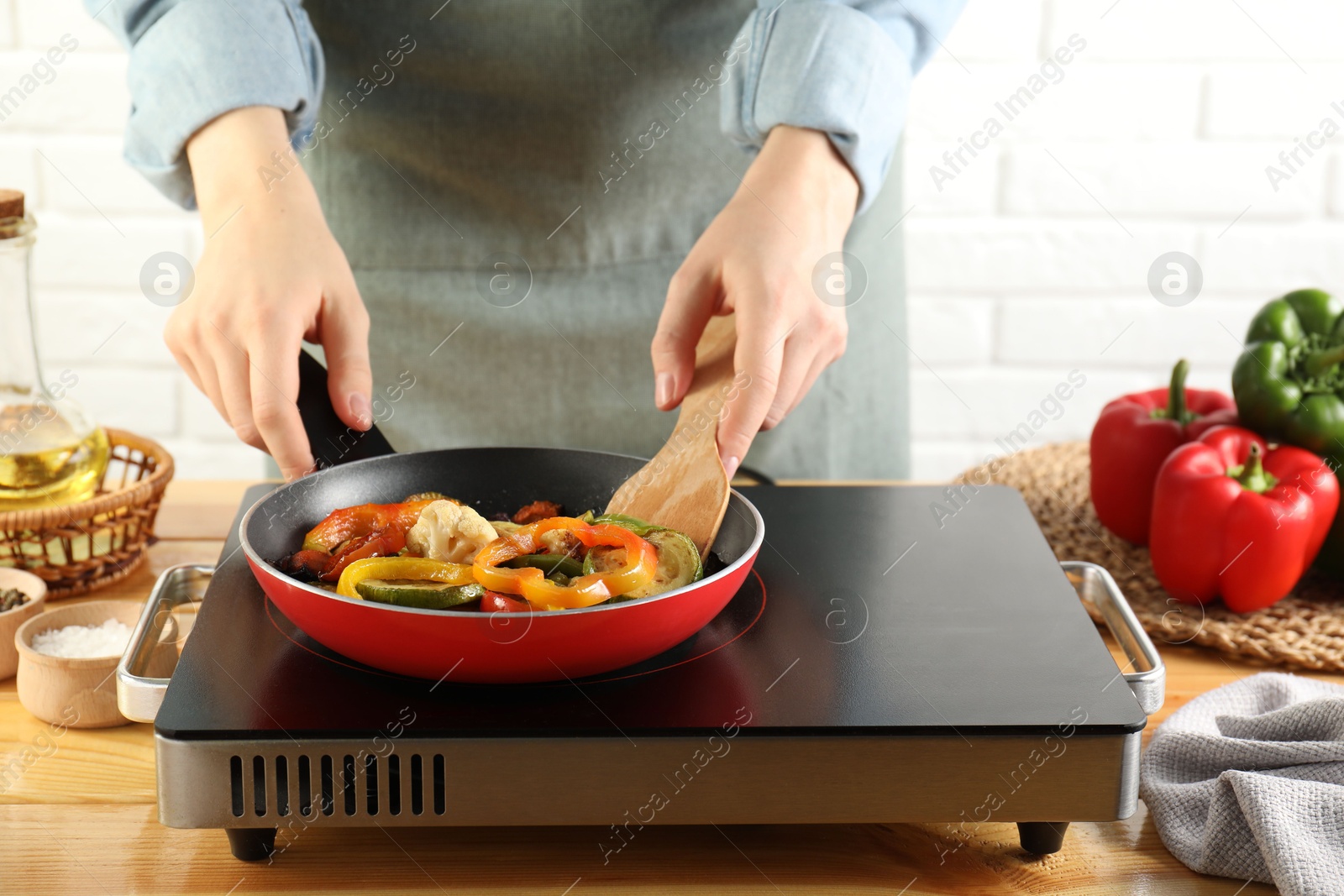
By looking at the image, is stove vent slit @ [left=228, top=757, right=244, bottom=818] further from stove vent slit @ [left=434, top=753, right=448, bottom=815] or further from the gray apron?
the gray apron

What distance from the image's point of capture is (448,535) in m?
0.85

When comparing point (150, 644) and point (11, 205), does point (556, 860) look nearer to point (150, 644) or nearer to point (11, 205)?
point (150, 644)

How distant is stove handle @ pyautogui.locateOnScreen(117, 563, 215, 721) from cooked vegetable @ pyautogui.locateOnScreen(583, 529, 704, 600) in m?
0.29

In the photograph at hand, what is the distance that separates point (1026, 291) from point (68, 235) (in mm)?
1664

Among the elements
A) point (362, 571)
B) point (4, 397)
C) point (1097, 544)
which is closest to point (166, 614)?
point (362, 571)

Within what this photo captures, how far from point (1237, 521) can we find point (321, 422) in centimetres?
85

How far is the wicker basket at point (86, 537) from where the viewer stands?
106cm

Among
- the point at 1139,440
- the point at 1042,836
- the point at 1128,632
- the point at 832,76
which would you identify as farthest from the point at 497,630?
the point at 1139,440

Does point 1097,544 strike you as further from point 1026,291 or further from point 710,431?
point 1026,291

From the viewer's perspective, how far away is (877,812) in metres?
0.74

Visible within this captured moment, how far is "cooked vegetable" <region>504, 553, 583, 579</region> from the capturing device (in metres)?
0.83

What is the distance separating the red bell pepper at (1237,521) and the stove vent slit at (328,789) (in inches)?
32.4

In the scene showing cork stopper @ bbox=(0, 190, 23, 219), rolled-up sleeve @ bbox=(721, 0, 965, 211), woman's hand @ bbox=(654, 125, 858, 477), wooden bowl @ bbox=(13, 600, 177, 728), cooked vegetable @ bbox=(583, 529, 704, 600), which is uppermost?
rolled-up sleeve @ bbox=(721, 0, 965, 211)

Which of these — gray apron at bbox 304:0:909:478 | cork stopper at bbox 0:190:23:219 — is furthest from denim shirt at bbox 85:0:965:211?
gray apron at bbox 304:0:909:478
